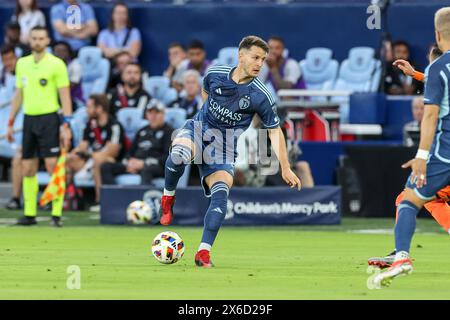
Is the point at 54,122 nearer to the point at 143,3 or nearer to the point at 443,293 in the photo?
the point at 143,3

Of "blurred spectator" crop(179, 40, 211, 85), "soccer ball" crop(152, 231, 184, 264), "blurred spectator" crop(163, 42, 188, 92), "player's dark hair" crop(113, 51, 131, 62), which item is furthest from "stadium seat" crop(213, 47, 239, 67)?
"soccer ball" crop(152, 231, 184, 264)

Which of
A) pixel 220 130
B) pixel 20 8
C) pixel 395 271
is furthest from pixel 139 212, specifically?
pixel 395 271

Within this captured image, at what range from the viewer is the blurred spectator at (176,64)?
880 inches

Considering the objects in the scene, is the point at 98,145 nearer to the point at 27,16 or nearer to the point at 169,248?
the point at 27,16

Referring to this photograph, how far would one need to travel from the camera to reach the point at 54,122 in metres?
17.8

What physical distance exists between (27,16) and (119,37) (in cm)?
176

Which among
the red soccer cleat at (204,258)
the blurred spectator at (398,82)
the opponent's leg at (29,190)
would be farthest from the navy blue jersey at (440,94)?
the blurred spectator at (398,82)

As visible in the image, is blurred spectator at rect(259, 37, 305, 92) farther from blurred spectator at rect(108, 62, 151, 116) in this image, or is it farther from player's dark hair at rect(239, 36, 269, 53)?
player's dark hair at rect(239, 36, 269, 53)

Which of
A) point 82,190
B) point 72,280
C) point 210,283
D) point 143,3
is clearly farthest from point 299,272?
point 143,3

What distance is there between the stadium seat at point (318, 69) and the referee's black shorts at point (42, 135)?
6.14m

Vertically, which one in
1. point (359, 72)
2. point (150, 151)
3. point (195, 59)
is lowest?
point (150, 151)

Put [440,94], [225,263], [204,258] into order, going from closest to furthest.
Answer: [440,94] < [204,258] < [225,263]

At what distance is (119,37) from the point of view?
23.2 m

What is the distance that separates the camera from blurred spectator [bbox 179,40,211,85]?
22.0 m
